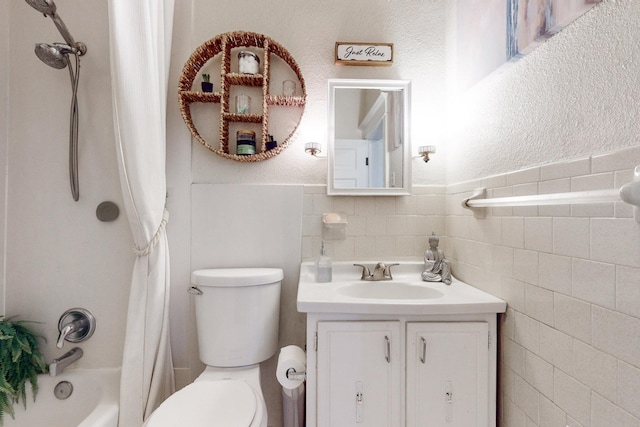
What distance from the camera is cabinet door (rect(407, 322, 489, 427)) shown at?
3.35 feet

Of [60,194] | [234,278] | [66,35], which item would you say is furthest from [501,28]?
[60,194]

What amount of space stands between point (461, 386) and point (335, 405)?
46 cm

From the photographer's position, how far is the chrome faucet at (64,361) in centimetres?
129

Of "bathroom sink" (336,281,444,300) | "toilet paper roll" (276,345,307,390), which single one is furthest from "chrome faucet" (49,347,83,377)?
"bathroom sink" (336,281,444,300)

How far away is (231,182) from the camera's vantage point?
151 centimetres

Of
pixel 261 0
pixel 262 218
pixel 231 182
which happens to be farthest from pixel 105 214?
pixel 261 0

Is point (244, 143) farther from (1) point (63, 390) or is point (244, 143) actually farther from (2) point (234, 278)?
(1) point (63, 390)

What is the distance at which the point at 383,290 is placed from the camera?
1.36m

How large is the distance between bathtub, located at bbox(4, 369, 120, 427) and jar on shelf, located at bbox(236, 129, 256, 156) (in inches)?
49.0

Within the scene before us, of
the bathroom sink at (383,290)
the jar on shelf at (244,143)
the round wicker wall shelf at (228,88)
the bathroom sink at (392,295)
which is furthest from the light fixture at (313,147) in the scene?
the bathroom sink at (383,290)

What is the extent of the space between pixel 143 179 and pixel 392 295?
3.97 feet

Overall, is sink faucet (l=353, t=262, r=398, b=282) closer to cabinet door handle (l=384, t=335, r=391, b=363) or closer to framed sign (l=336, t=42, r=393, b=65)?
cabinet door handle (l=384, t=335, r=391, b=363)

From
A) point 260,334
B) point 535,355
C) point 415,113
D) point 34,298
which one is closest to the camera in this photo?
point 535,355

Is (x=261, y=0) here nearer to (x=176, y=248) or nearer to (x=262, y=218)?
(x=262, y=218)
